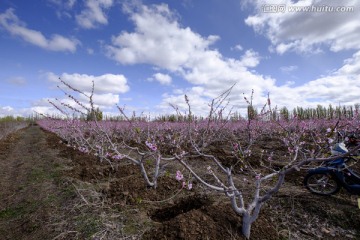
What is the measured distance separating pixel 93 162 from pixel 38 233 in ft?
13.7

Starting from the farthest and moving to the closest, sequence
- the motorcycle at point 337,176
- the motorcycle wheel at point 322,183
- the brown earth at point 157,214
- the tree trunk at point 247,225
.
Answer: the motorcycle wheel at point 322,183, the motorcycle at point 337,176, the brown earth at point 157,214, the tree trunk at point 247,225

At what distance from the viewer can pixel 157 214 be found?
3855mm

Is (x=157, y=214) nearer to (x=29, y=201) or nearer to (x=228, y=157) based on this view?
(x=29, y=201)

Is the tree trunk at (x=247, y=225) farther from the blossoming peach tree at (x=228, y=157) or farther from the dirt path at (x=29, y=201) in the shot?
the dirt path at (x=29, y=201)

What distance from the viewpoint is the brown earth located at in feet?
10.2

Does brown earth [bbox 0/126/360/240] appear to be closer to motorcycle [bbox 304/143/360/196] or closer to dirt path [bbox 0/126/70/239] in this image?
dirt path [bbox 0/126/70/239]

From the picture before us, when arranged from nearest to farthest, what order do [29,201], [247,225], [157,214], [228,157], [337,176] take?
[247,225]
[157,214]
[337,176]
[29,201]
[228,157]

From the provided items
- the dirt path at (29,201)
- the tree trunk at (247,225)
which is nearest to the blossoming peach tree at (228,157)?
the tree trunk at (247,225)

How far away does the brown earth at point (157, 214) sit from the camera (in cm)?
311

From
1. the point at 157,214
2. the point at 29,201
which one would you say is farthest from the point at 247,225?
the point at 29,201

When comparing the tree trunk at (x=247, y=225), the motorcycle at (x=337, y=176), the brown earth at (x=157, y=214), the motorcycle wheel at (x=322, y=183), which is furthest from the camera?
the motorcycle wheel at (x=322, y=183)

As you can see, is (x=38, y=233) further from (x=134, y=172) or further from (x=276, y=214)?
(x=276, y=214)

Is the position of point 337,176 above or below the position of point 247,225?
above

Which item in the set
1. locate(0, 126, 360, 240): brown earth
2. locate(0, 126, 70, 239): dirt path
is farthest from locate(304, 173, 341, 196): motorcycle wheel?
locate(0, 126, 70, 239): dirt path
